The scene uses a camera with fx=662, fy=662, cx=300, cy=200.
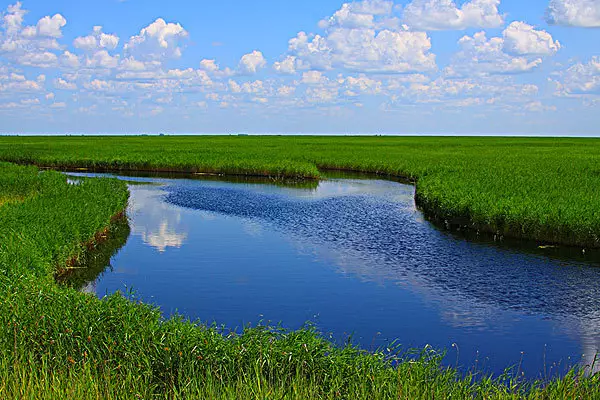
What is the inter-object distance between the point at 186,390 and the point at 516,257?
13380 millimetres

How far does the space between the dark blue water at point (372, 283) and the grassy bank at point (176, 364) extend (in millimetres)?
2550

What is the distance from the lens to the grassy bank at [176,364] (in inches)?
288

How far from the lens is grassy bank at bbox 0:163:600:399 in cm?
732

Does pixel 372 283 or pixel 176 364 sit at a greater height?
pixel 176 364

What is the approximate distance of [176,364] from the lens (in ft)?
26.8

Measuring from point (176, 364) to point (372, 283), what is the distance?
818 centimetres

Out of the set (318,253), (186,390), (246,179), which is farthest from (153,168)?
(186,390)

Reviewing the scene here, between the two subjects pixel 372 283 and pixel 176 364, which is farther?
pixel 372 283

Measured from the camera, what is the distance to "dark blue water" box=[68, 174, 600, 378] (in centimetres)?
1182

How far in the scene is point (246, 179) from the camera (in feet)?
142

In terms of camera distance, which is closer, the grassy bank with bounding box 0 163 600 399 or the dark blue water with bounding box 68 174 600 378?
the grassy bank with bounding box 0 163 600 399

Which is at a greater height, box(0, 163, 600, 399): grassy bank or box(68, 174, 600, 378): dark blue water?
box(0, 163, 600, 399): grassy bank

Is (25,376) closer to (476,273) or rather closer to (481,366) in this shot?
(481,366)

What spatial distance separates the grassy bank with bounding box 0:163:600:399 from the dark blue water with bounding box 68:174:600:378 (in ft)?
8.37
